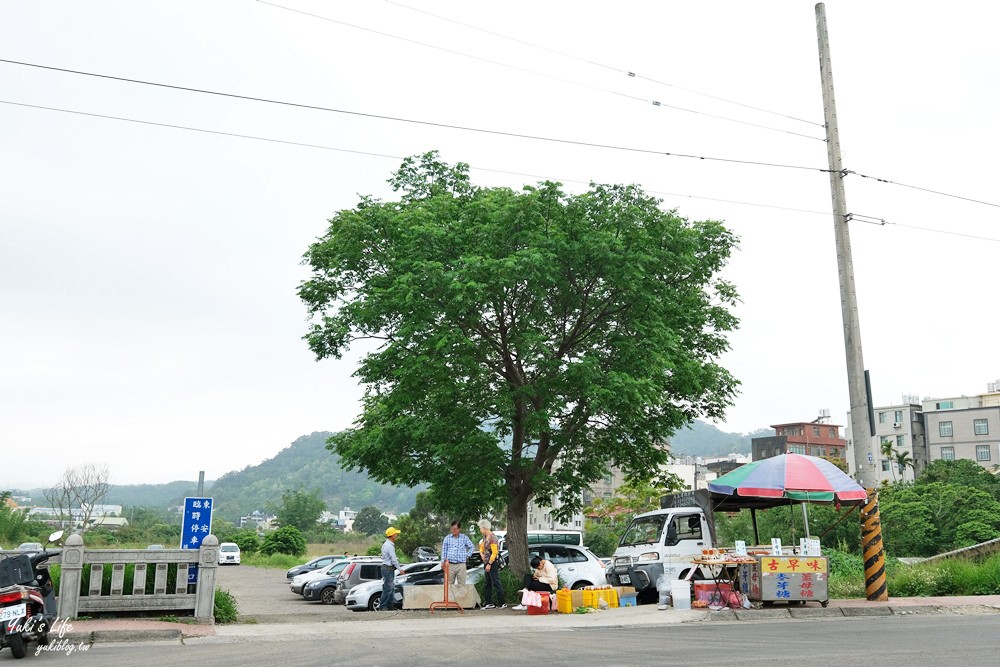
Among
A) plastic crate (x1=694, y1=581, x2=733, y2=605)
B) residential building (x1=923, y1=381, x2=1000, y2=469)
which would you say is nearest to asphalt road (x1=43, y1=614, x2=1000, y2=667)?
plastic crate (x1=694, y1=581, x2=733, y2=605)

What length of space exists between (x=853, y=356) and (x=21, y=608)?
16.4m

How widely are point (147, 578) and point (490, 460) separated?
26.3ft

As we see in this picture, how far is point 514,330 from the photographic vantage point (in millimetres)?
20062

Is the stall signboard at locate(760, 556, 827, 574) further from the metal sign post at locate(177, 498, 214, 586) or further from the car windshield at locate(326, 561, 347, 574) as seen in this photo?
the car windshield at locate(326, 561, 347, 574)

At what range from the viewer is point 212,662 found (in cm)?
1023

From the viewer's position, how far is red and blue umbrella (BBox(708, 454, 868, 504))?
58.7 feet

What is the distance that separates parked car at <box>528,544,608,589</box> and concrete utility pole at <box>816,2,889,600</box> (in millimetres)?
5993

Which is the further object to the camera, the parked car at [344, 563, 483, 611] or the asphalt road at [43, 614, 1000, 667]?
the parked car at [344, 563, 483, 611]

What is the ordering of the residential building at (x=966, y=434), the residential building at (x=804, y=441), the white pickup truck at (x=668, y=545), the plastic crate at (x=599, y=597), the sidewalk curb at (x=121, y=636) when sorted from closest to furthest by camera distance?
the sidewalk curb at (x=121, y=636), the plastic crate at (x=599, y=597), the white pickup truck at (x=668, y=545), the residential building at (x=966, y=434), the residential building at (x=804, y=441)

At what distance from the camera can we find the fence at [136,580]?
13.8 meters

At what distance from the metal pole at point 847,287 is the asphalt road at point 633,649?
4483mm

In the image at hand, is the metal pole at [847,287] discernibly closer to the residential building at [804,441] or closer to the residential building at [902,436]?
the residential building at [902,436]

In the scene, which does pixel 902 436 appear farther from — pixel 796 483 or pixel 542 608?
pixel 542 608

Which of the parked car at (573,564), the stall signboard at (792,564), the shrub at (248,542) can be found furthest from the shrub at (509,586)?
the shrub at (248,542)
